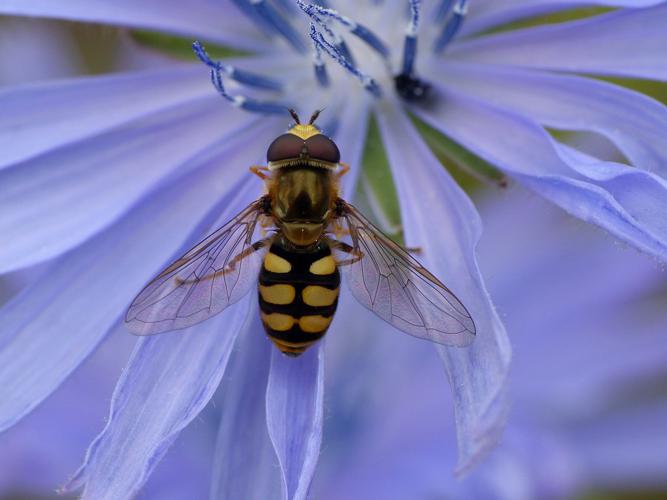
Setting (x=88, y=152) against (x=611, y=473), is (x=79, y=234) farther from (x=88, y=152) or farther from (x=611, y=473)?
(x=611, y=473)

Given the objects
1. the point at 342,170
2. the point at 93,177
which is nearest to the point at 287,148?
the point at 342,170

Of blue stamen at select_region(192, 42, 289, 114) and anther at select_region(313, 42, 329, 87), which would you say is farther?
anther at select_region(313, 42, 329, 87)

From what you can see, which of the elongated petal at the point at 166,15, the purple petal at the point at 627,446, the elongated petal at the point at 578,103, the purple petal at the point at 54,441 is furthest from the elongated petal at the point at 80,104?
the purple petal at the point at 627,446

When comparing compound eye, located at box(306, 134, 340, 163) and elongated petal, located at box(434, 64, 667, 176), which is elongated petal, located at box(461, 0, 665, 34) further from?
compound eye, located at box(306, 134, 340, 163)

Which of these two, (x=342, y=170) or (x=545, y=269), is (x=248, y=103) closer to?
(x=342, y=170)

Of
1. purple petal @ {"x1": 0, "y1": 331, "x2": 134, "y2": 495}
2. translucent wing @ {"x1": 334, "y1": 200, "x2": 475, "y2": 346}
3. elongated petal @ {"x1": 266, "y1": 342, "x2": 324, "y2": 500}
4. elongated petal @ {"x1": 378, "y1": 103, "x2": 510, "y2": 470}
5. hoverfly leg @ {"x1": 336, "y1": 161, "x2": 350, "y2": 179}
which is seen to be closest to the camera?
elongated petal @ {"x1": 378, "y1": 103, "x2": 510, "y2": 470}

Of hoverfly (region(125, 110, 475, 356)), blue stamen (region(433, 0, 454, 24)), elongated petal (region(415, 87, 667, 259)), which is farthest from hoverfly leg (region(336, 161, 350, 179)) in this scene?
blue stamen (region(433, 0, 454, 24))

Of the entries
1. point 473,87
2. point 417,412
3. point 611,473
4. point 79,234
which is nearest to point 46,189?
point 79,234
